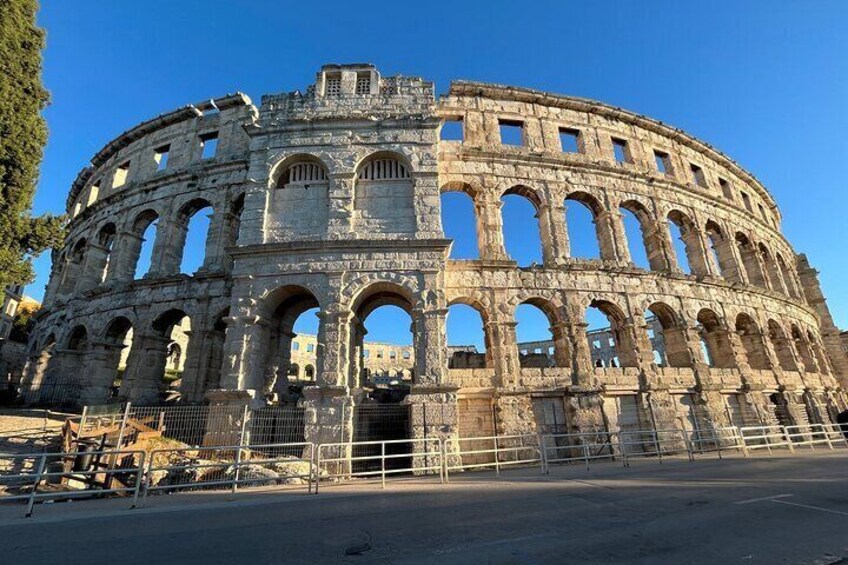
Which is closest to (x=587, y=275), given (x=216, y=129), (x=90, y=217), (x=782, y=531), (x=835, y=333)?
(x=782, y=531)

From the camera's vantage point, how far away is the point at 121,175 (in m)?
20.3

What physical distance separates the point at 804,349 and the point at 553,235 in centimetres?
1667

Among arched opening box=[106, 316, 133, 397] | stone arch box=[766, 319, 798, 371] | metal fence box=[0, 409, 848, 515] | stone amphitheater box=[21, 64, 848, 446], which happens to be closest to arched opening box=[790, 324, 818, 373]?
stone amphitheater box=[21, 64, 848, 446]

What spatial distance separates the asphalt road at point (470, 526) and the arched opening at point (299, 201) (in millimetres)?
8587

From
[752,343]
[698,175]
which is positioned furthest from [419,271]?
[698,175]

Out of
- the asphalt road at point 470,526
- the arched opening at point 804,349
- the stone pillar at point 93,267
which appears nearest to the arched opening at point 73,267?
the stone pillar at point 93,267

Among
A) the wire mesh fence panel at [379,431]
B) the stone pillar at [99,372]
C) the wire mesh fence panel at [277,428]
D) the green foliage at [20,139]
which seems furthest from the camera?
the stone pillar at [99,372]

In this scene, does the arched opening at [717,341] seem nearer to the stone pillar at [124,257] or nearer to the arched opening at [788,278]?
the arched opening at [788,278]

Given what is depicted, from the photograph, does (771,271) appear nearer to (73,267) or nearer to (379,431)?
(379,431)

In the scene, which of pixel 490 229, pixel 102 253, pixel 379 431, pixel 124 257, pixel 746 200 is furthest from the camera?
pixel 746 200

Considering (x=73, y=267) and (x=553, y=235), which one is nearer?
(x=553, y=235)

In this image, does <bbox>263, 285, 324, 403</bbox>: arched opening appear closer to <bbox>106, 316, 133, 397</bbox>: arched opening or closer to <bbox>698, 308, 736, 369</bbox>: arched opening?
<bbox>106, 316, 133, 397</bbox>: arched opening

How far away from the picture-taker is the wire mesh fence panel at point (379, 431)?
11.4m

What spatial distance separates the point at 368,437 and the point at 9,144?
13088mm
